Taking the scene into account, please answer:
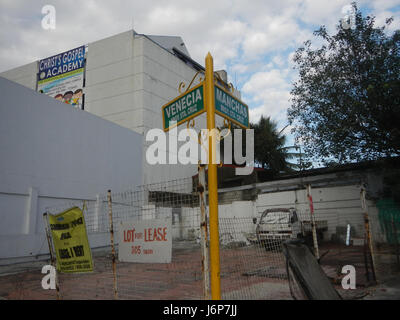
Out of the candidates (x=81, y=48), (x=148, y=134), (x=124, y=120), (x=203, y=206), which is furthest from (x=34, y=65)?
(x=203, y=206)

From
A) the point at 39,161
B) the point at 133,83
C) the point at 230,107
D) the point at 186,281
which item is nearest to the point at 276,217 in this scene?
the point at 186,281

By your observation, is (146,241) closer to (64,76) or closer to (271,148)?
(271,148)

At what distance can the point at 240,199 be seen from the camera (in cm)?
1859

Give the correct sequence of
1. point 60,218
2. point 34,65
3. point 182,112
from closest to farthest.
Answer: point 182,112, point 60,218, point 34,65

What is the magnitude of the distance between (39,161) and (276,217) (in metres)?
11.4

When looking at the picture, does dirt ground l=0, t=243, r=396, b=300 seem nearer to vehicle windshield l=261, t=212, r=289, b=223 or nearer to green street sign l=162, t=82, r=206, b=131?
green street sign l=162, t=82, r=206, b=131

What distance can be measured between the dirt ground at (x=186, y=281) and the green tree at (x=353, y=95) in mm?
3658

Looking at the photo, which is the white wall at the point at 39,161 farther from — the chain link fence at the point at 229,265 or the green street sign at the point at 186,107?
the green street sign at the point at 186,107

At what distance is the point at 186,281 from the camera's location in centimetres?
708

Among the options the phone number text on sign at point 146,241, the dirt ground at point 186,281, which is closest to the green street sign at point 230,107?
the phone number text on sign at point 146,241

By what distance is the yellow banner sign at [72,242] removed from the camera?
15.0ft

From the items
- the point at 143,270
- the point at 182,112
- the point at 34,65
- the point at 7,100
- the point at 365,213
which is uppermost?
the point at 34,65
